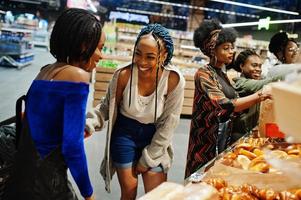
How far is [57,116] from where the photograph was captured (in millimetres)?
1549

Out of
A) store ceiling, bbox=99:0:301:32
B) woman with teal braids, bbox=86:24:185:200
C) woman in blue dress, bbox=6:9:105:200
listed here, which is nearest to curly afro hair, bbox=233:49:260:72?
woman with teal braids, bbox=86:24:185:200

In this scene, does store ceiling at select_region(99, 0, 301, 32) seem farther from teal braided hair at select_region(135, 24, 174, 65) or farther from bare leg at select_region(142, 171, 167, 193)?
bare leg at select_region(142, 171, 167, 193)

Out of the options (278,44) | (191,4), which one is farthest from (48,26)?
(278,44)

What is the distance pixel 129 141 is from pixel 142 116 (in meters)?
0.17

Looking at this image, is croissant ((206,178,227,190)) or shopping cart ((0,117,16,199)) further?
shopping cart ((0,117,16,199))

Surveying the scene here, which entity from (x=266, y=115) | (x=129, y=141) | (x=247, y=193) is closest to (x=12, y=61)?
(x=129, y=141)

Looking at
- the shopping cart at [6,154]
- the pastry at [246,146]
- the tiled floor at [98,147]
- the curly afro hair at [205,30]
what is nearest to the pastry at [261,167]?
the pastry at [246,146]

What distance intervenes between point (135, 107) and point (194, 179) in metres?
0.76

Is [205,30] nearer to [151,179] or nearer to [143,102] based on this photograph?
[143,102]

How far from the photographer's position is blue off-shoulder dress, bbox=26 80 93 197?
A: 152cm

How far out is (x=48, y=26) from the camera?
2562 cm

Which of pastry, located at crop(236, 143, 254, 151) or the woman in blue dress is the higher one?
the woman in blue dress

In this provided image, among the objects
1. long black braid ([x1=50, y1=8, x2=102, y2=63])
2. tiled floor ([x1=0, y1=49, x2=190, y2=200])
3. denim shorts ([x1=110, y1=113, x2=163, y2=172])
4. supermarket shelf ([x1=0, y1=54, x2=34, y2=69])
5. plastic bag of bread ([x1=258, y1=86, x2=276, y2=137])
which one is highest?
long black braid ([x1=50, y1=8, x2=102, y2=63])

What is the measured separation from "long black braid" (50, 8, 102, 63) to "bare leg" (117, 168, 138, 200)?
0.79m
